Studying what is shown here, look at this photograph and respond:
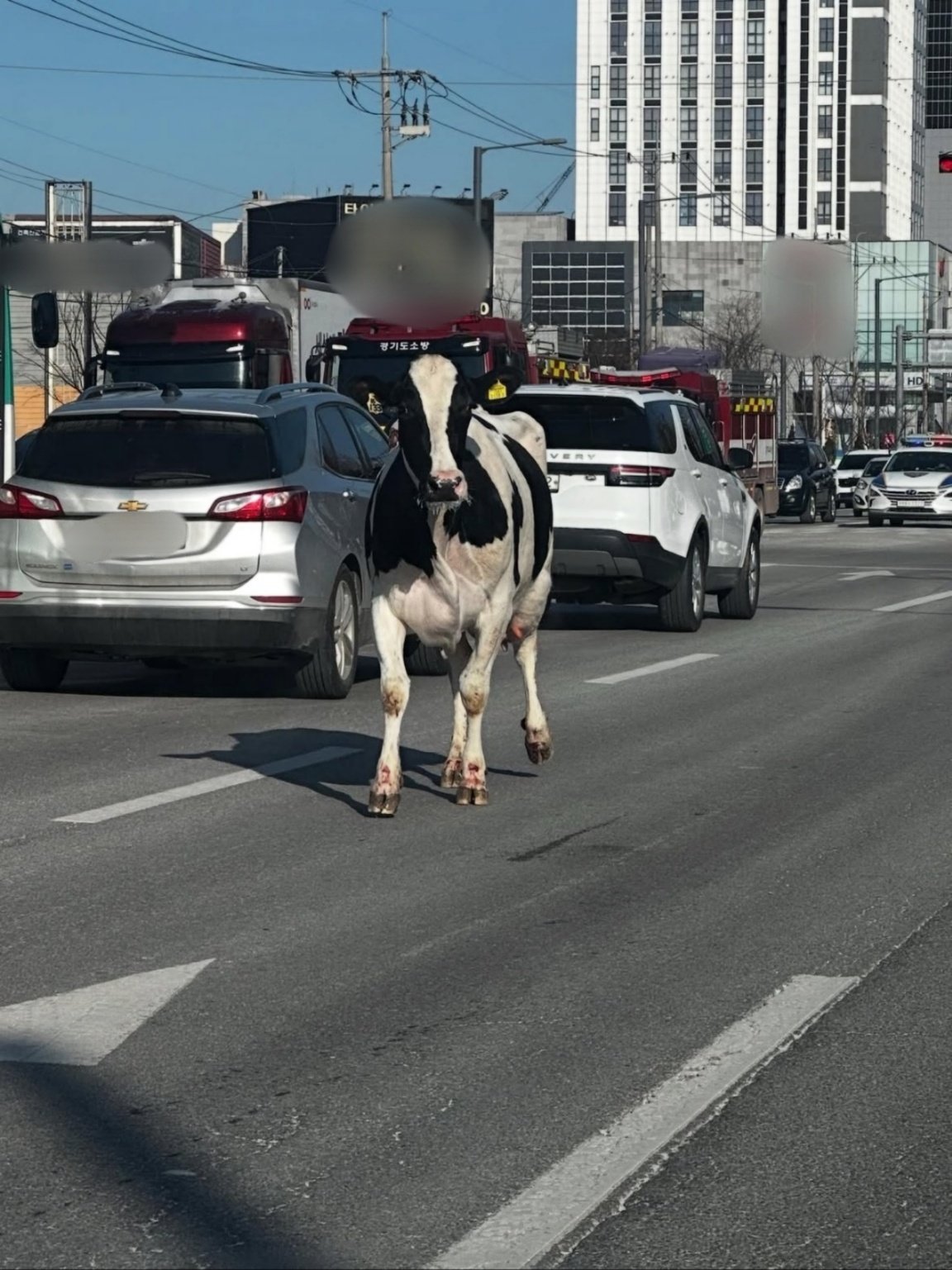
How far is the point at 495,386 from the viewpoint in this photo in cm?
963

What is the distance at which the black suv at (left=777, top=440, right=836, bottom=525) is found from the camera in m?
51.1

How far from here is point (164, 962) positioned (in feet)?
21.9

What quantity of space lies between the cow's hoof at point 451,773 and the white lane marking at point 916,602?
1311 cm

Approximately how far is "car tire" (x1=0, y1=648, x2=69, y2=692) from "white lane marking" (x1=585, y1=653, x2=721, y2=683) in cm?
342

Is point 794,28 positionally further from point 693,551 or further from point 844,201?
point 693,551

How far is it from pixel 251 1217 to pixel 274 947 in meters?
2.44

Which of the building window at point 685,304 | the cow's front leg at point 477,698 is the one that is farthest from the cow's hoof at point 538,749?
the building window at point 685,304

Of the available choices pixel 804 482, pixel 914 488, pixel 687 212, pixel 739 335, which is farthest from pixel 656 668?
pixel 687 212

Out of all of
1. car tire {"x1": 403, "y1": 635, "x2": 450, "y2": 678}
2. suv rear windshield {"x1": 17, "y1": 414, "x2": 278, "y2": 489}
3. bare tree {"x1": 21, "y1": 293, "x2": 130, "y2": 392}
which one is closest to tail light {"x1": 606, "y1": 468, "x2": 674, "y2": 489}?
car tire {"x1": 403, "y1": 635, "x2": 450, "y2": 678}

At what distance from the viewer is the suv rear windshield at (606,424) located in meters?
19.0

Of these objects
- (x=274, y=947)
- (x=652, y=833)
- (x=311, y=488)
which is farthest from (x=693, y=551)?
(x=274, y=947)

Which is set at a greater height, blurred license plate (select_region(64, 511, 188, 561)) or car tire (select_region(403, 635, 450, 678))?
blurred license plate (select_region(64, 511, 188, 561))

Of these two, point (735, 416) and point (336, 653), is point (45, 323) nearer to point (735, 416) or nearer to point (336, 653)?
point (336, 653)

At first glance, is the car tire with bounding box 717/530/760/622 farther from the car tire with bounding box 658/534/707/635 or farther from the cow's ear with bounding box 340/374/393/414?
the cow's ear with bounding box 340/374/393/414
